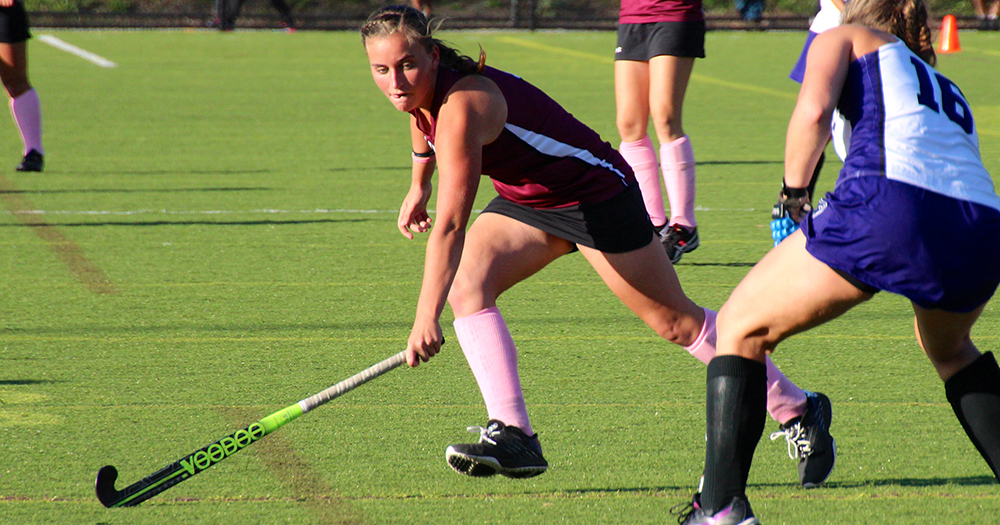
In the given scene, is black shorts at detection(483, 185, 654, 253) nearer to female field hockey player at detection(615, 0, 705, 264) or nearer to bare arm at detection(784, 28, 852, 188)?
bare arm at detection(784, 28, 852, 188)

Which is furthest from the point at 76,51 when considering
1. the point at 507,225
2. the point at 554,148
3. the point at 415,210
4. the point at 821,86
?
the point at 821,86

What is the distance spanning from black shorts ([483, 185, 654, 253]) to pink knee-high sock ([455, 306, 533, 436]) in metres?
0.32

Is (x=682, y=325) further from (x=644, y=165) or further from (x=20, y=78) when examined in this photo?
(x=20, y=78)

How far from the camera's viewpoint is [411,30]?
2957 millimetres

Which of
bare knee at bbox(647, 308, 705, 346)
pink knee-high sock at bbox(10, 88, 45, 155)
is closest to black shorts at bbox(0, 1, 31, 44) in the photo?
pink knee-high sock at bbox(10, 88, 45, 155)

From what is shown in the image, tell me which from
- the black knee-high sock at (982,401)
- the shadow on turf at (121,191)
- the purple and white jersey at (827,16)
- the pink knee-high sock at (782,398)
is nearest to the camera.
Answer: the black knee-high sock at (982,401)

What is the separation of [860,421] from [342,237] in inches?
146

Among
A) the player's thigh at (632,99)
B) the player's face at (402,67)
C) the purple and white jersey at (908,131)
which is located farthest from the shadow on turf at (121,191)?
the purple and white jersey at (908,131)

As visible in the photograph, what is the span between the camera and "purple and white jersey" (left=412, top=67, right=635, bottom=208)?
3.16m

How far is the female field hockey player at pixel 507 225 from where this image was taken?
9.68 ft

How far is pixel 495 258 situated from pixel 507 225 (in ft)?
0.38

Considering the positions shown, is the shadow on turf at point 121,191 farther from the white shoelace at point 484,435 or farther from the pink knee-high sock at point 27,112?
the white shoelace at point 484,435

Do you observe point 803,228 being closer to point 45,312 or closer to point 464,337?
point 464,337

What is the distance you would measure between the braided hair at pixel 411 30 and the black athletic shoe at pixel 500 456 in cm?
103
